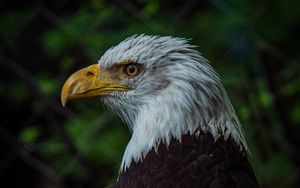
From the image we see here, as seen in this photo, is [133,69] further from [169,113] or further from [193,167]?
[193,167]

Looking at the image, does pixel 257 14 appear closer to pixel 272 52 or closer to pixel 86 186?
pixel 272 52

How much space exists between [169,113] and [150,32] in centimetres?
178

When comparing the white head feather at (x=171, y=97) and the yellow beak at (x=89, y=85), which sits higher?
the white head feather at (x=171, y=97)

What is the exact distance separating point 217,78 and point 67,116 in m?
2.07

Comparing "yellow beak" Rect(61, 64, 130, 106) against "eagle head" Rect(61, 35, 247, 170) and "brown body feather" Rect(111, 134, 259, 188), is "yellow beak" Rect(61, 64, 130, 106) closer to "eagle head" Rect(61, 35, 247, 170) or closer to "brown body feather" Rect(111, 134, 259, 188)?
"eagle head" Rect(61, 35, 247, 170)

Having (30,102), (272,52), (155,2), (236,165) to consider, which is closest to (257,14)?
(272,52)

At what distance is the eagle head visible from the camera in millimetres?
3443

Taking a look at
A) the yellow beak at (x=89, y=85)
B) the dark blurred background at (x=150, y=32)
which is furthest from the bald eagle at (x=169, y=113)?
the dark blurred background at (x=150, y=32)

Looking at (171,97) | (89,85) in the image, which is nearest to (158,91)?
(171,97)

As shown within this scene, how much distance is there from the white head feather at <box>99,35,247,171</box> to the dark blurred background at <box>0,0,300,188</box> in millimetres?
1539

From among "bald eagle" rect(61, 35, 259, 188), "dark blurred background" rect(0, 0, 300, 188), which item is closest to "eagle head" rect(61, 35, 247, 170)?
"bald eagle" rect(61, 35, 259, 188)

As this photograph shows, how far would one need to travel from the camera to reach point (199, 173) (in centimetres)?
328

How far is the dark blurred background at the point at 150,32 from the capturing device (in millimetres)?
5238

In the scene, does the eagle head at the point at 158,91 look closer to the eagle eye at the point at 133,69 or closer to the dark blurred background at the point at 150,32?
the eagle eye at the point at 133,69
